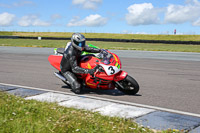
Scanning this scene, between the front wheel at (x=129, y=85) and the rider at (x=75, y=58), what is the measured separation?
0.78 m

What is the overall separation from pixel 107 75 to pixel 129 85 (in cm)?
68

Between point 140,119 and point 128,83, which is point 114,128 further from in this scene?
point 128,83

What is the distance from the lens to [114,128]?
4.44 meters

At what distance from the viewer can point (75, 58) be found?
24.3ft

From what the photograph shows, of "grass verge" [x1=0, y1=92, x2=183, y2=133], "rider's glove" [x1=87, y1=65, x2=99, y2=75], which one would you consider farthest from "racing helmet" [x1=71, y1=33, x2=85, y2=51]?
"grass verge" [x1=0, y1=92, x2=183, y2=133]

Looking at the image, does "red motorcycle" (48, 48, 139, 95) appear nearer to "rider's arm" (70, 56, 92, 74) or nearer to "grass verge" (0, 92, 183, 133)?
"rider's arm" (70, 56, 92, 74)

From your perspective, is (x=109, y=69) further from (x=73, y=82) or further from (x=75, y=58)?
(x=73, y=82)

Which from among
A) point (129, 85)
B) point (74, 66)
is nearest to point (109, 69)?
point (129, 85)

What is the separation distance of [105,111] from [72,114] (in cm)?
81

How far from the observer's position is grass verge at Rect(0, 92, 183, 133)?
4.39 metres

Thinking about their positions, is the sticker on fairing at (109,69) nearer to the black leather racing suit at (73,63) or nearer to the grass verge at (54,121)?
the black leather racing suit at (73,63)

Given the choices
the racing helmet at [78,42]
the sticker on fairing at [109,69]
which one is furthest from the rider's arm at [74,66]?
the sticker on fairing at [109,69]

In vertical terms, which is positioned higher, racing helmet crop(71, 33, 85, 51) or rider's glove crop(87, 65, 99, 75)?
racing helmet crop(71, 33, 85, 51)

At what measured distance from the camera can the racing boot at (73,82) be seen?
24.2 feet
